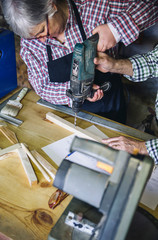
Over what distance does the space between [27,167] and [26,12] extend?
31.1 inches

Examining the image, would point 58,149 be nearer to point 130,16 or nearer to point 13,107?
point 13,107

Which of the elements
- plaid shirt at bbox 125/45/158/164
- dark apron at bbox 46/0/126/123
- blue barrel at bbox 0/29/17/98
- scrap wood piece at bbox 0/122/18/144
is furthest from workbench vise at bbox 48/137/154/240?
blue barrel at bbox 0/29/17/98

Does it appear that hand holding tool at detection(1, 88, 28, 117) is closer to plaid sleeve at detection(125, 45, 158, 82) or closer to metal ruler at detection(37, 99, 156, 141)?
metal ruler at detection(37, 99, 156, 141)

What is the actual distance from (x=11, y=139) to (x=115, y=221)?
2.91 feet

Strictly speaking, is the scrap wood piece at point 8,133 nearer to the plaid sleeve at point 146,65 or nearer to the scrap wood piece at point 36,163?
the scrap wood piece at point 36,163

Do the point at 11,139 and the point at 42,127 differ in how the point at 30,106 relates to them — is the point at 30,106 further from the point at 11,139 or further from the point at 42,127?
the point at 11,139

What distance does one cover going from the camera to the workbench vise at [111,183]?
0.49 metres

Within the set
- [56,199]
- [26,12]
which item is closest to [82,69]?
[26,12]

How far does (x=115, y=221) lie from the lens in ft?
1.60

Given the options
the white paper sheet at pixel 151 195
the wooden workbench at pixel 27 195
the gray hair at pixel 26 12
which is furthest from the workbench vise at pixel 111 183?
the gray hair at pixel 26 12

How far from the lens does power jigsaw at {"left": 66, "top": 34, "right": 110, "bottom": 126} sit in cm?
106

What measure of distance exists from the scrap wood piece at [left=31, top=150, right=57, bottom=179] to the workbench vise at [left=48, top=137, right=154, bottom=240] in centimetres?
45

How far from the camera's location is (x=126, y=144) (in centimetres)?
117

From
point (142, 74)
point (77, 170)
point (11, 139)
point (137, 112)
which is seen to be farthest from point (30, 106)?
point (137, 112)
